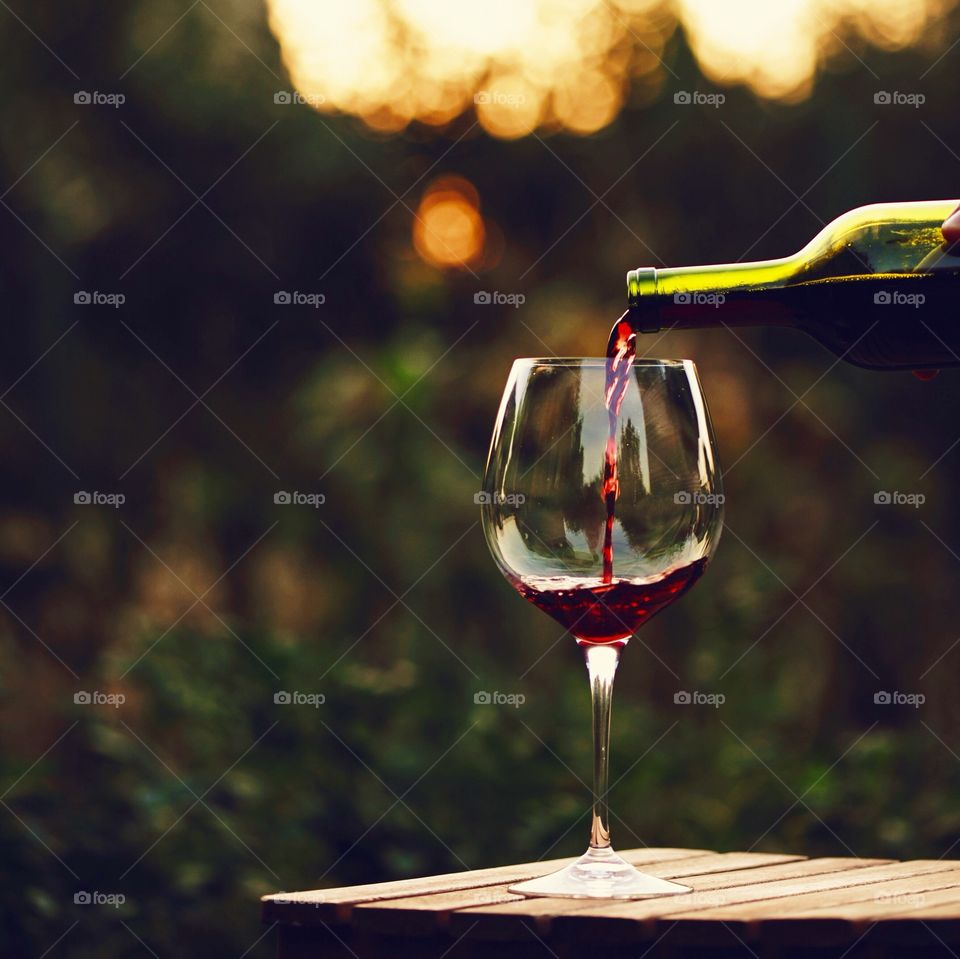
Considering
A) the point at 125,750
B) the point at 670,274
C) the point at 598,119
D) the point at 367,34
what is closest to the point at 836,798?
the point at 125,750

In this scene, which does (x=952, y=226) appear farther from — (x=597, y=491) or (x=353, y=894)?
(x=353, y=894)

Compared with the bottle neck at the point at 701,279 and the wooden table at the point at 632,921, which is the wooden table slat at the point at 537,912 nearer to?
the wooden table at the point at 632,921

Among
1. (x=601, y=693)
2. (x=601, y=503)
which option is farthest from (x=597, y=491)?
(x=601, y=693)

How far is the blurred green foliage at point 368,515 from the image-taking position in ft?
8.84

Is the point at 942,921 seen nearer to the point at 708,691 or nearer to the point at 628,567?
the point at 628,567

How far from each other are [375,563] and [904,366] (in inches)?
71.2

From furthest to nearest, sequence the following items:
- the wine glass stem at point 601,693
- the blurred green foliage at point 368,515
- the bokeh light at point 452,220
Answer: the bokeh light at point 452,220
the blurred green foliage at point 368,515
the wine glass stem at point 601,693

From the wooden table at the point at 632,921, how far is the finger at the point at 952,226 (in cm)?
62

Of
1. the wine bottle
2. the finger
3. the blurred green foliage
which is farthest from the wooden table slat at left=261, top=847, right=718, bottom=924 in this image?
the blurred green foliage

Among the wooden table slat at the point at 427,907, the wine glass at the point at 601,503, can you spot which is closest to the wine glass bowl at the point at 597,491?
the wine glass at the point at 601,503

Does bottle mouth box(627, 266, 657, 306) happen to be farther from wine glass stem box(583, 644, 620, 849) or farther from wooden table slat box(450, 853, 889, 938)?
wooden table slat box(450, 853, 889, 938)

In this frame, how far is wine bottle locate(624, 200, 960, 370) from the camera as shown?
5.21 feet

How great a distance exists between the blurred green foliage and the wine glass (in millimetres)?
1264

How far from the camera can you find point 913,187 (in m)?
3.78
